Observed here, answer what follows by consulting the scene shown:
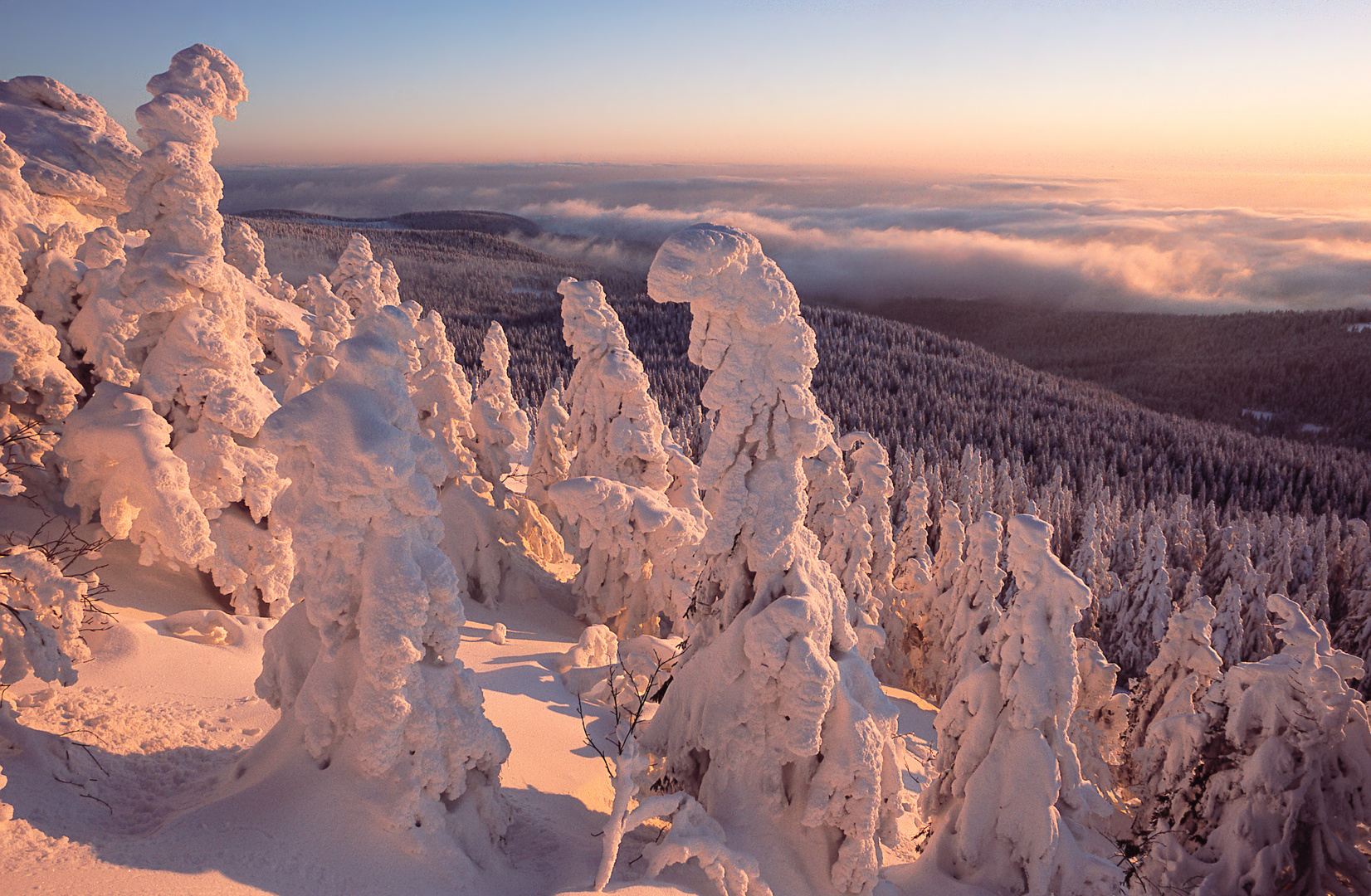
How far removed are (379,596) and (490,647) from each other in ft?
37.5

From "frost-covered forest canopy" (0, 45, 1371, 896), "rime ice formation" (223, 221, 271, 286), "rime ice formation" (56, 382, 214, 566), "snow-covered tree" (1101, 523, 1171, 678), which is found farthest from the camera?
"snow-covered tree" (1101, 523, 1171, 678)

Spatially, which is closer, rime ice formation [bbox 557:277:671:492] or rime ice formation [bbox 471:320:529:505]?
rime ice formation [bbox 557:277:671:492]

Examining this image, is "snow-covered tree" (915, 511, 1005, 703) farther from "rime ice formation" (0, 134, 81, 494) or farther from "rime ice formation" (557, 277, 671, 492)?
"rime ice formation" (0, 134, 81, 494)

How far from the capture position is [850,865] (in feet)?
36.1

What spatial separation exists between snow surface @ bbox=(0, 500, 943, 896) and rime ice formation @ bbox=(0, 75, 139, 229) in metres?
9.45

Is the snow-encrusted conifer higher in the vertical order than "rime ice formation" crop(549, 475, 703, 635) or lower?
lower

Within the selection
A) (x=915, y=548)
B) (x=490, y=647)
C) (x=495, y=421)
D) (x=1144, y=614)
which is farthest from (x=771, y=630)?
(x=1144, y=614)

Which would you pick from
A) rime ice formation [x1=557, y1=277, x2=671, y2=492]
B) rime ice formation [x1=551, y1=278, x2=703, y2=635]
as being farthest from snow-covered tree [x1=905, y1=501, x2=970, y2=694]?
rime ice formation [x1=557, y1=277, x2=671, y2=492]

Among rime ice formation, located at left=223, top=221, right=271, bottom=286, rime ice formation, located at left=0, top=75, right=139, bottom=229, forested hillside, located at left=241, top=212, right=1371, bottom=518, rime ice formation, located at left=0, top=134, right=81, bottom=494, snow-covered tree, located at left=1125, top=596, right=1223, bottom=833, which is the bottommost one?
forested hillside, located at left=241, top=212, right=1371, bottom=518

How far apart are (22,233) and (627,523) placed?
55.8 feet

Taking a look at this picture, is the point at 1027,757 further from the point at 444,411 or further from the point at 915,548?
the point at 915,548

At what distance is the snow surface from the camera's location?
329 inches

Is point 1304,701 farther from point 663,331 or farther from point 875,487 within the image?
point 663,331

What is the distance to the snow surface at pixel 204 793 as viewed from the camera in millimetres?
8367
